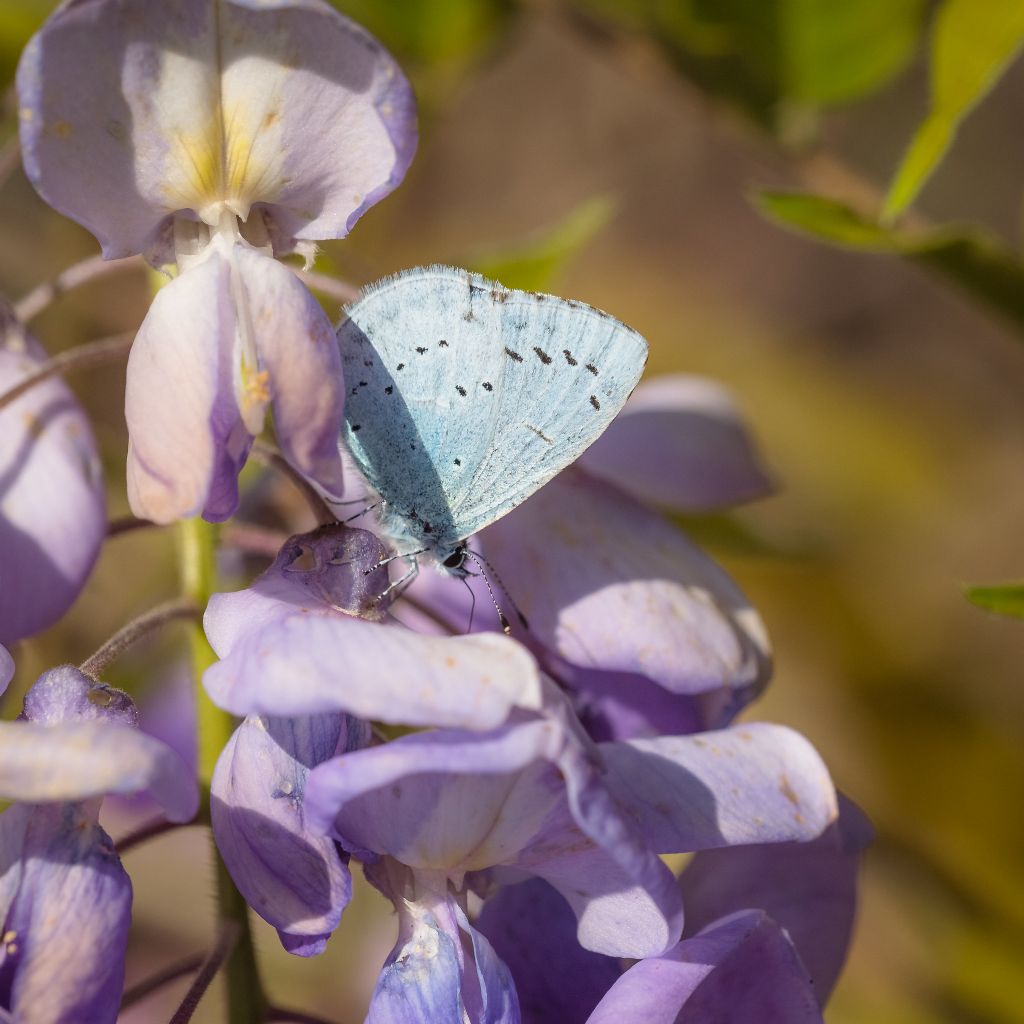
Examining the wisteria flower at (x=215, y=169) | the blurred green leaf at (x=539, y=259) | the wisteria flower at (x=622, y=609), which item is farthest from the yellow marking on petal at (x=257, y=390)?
the blurred green leaf at (x=539, y=259)

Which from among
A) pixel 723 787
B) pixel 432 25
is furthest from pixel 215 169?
pixel 432 25

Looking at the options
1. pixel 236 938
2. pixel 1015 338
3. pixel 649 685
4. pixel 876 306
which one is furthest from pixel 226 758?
pixel 876 306

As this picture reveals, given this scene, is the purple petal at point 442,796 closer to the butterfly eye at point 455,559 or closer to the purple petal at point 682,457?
the butterfly eye at point 455,559

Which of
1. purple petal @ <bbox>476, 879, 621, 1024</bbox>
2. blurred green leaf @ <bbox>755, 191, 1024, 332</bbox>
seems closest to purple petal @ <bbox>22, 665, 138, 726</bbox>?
purple petal @ <bbox>476, 879, 621, 1024</bbox>

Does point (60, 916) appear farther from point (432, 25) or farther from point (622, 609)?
point (432, 25)

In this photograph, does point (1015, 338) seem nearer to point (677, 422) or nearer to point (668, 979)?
point (677, 422)

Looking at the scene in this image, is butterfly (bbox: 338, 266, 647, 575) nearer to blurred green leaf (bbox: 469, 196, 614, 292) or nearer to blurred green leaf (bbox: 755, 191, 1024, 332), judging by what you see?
blurred green leaf (bbox: 755, 191, 1024, 332)
